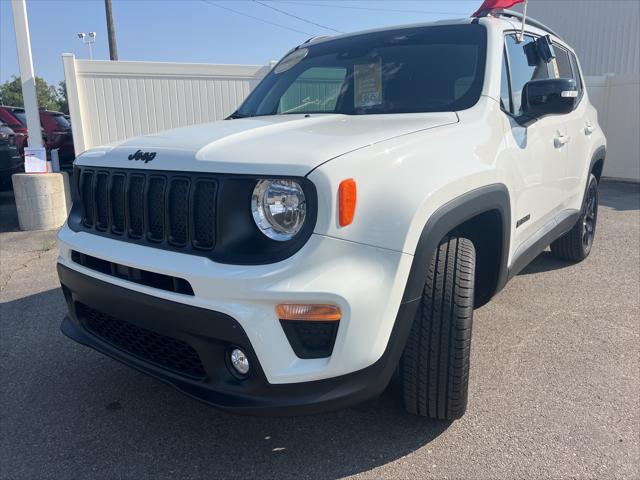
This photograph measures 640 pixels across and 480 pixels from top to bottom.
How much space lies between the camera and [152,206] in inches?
91.0

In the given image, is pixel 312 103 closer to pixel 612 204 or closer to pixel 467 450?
pixel 467 450

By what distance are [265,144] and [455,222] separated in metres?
0.87

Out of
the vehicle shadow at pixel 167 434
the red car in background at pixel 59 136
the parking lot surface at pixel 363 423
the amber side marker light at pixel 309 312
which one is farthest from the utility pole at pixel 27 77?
the amber side marker light at pixel 309 312

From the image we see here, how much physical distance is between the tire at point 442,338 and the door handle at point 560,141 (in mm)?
1690

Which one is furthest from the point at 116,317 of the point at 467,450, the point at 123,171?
the point at 467,450

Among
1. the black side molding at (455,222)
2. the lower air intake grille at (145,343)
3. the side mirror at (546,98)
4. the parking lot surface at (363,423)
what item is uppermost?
the side mirror at (546,98)

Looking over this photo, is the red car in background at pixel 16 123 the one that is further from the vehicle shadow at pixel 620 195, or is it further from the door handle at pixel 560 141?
the vehicle shadow at pixel 620 195

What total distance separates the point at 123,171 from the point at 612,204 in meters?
8.65

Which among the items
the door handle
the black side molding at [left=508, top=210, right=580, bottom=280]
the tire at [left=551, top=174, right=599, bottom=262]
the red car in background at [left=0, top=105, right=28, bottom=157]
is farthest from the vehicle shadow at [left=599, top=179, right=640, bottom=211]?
the red car in background at [left=0, top=105, right=28, bottom=157]

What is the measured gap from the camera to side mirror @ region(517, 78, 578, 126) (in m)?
2.91

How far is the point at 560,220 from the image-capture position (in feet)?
13.4

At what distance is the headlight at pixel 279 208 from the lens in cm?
199

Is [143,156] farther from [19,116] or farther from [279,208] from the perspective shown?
[19,116]

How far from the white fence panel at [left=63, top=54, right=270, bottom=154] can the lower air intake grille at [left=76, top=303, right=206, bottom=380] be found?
757 centimetres
